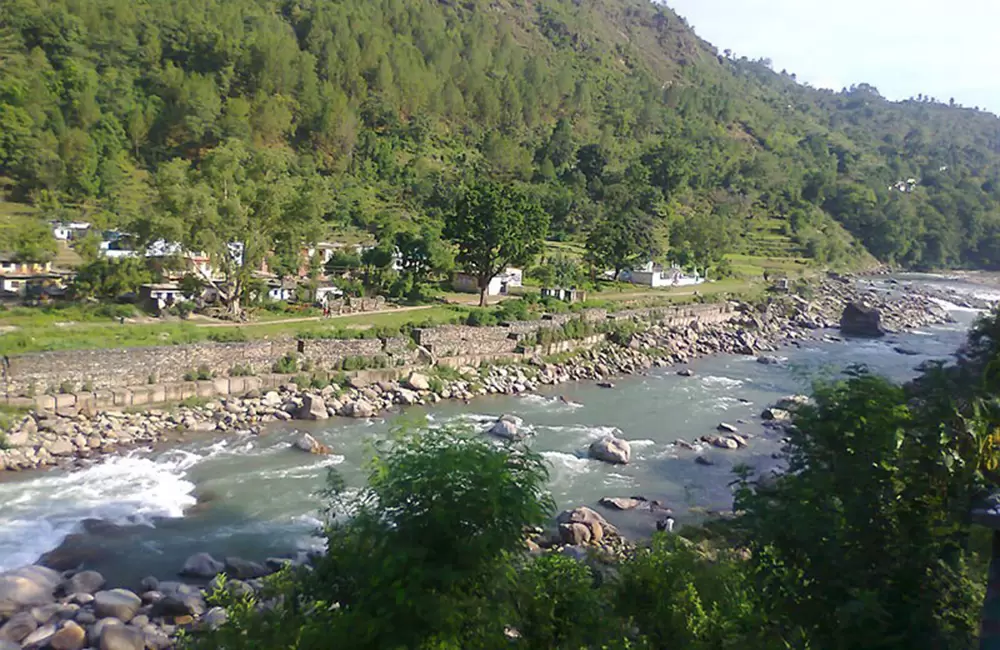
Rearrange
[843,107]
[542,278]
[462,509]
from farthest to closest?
[843,107], [542,278], [462,509]

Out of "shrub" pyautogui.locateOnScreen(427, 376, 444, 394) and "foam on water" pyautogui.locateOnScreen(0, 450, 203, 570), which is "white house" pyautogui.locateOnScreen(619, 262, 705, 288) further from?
"foam on water" pyautogui.locateOnScreen(0, 450, 203, 570)

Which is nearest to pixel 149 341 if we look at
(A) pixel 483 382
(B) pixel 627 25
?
(A) pixel 483 382

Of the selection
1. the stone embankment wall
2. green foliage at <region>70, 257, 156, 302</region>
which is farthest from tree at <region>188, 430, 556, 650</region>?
green foliage at <region>70, 257, 156, 302</region>

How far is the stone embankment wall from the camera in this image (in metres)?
16.6

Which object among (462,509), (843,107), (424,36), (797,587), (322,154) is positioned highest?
(843,107)

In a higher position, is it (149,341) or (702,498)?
(149,341)

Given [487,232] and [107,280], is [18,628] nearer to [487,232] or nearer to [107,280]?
[107,280]

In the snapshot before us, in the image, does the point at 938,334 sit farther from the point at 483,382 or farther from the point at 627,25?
the point at 627,25

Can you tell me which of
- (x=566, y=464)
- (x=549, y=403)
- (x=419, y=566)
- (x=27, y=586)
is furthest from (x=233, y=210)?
(x=419, y=566)

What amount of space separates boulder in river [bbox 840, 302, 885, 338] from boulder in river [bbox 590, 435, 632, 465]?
25578mm

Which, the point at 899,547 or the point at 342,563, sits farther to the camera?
the point at 342,563

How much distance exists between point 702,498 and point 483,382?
9.37 metres

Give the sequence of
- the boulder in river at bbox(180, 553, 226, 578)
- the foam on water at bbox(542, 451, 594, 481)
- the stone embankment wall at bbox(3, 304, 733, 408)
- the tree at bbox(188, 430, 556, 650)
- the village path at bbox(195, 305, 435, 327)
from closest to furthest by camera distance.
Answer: the tree at bbox(188, 430, 556, 650) < the boulder in river at bbox(180, 553, 226, 578) < the foam on water at bbox(542, 451, 594, 481) < the stone embankment wall at bbox(3, 304, 733, 408) < the village path at bbox(195, 305, 435, 327)

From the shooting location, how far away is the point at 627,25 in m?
151
